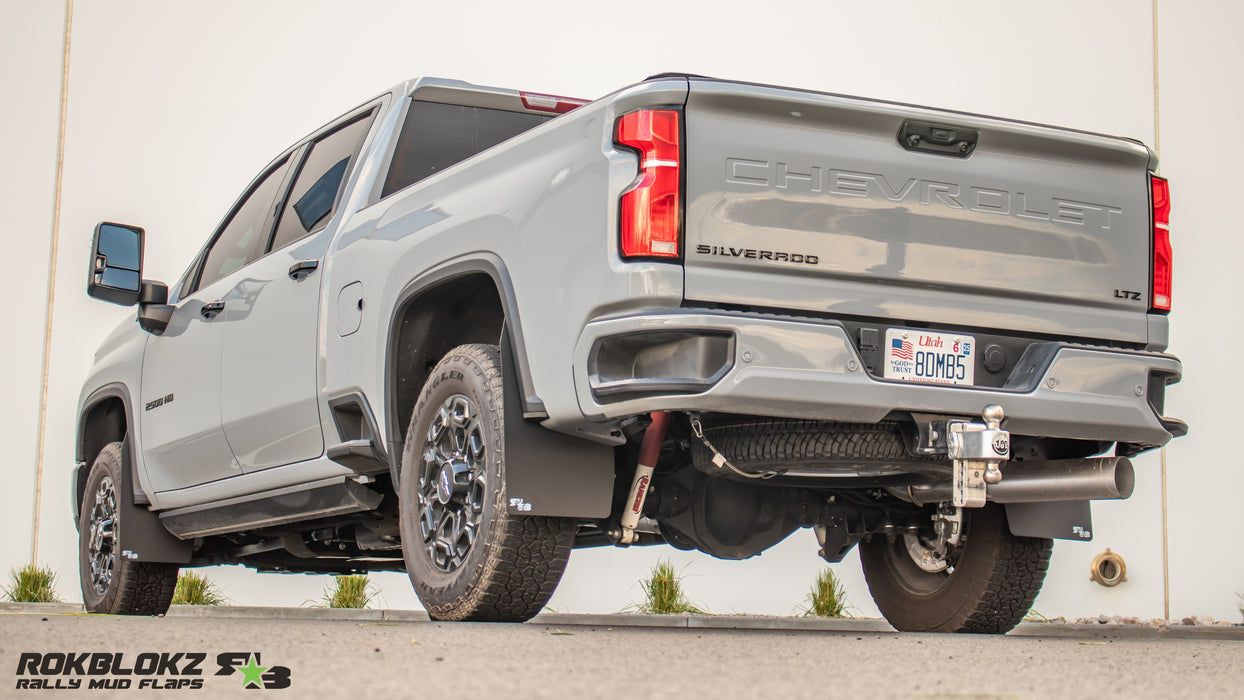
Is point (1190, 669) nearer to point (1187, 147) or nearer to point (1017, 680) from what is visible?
point (1017, 680)

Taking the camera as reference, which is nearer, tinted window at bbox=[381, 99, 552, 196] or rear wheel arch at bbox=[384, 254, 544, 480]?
rear wheel arch at bbox=[384, 254, 544, 480]

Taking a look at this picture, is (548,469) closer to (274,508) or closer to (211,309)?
(274,508)

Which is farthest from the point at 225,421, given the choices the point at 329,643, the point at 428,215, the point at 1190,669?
the point at 1190,669

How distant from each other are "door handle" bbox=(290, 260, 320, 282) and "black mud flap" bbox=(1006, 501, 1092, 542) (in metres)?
2.80

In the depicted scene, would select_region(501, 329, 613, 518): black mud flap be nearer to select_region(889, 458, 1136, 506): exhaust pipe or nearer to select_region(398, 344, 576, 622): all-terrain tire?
select_region(398, 344, 576, 622): all-terrain tire

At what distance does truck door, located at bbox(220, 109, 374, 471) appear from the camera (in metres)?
5.03

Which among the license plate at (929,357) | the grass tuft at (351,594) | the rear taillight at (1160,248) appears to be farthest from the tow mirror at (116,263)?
the rear taillight at (1160,248)

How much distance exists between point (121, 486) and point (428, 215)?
2878 mm

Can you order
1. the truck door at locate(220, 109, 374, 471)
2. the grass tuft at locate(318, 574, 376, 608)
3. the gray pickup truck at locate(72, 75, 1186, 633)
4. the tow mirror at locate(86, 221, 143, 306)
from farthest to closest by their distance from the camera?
1. the grass tuft at locate(318, 574, 376, 608)
2. the tow mirror at locate(86, 221, 143, 306)
3. the truck door at locate(220, 109, 374, 471)
4. the gray pickup truck at locate(72, 75, 1186, 633)

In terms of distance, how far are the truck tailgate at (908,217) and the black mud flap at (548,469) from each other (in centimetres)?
69

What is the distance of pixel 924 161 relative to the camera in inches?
150

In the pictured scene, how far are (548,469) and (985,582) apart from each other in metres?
1.94

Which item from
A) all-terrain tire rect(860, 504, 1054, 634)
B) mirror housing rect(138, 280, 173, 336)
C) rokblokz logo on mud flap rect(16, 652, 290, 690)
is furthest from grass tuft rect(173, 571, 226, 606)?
rokblokz logo on mud flap rect(16, 652, 290, 690)

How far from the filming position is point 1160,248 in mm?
4191
